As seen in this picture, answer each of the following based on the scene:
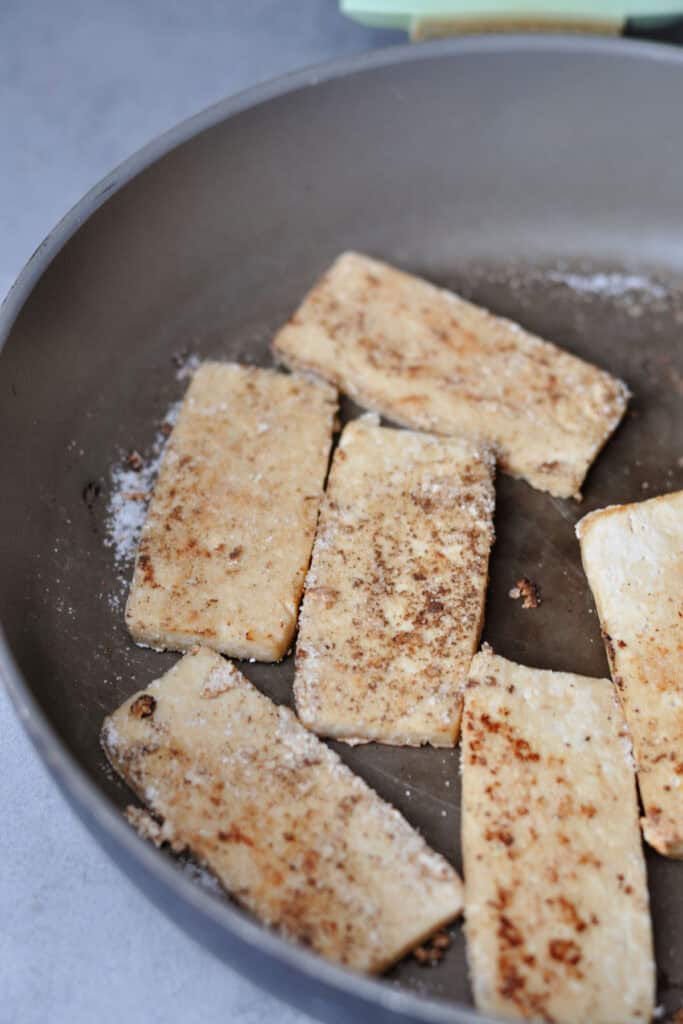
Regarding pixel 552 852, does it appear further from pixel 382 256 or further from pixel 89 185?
pixel 89 185

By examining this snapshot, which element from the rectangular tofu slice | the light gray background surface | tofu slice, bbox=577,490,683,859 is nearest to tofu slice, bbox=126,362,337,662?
the rectangular tofu slice

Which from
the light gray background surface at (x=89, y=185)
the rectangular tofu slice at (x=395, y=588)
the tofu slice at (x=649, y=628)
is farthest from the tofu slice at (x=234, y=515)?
the tofu slice at (x=649, y=628)

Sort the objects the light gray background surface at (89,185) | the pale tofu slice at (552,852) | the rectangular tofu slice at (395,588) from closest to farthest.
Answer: the pale tofu slice at (552,852) < the light gray background surface at (89,185) < the rectangular tofu slice at (395,588)

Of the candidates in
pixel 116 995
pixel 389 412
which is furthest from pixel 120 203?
pixel 116 995

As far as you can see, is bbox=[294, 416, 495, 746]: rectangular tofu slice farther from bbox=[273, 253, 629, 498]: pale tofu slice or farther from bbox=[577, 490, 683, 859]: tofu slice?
bbox=[577, 490, 683, 859]: tofu slice

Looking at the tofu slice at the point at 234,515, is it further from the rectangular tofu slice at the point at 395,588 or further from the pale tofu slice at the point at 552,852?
the pale tofu slice at the point at 552,852

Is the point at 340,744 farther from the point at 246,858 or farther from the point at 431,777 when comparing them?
the point at 246,858
